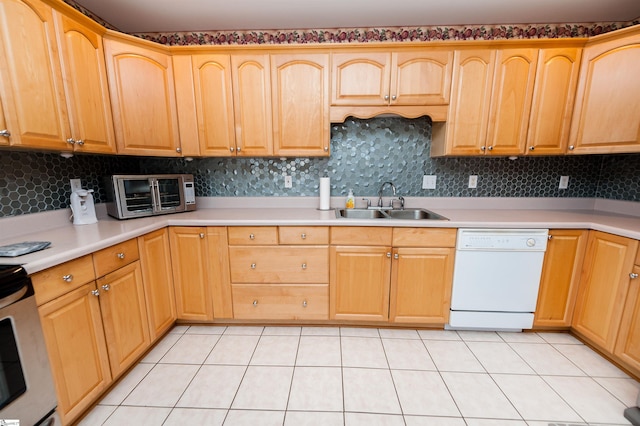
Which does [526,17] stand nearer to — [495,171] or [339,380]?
[495,171]

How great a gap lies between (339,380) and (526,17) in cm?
297

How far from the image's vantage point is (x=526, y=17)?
80.2 inches

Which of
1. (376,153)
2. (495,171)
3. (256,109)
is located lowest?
(495,171)

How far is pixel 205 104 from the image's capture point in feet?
6.73

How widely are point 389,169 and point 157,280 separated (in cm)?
203

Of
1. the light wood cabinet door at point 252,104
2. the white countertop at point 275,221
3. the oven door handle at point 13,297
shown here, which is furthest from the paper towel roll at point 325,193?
the oven door handle at point 13,297

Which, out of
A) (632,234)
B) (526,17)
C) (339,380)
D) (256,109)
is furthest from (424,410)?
(526,17)

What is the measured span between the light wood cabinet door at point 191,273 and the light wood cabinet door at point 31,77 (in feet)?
2.80

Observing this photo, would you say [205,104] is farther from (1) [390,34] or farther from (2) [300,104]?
(1) [390,34]

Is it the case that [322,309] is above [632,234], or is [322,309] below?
below

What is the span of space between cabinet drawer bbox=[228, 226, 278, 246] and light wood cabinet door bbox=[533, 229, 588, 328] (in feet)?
6.44

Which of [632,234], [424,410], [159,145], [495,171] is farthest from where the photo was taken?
[495,171]

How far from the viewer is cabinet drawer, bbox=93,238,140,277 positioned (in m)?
1.35

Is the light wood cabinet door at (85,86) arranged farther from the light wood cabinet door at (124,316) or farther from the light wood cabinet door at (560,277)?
the light wood cabinet door at (560,277)
